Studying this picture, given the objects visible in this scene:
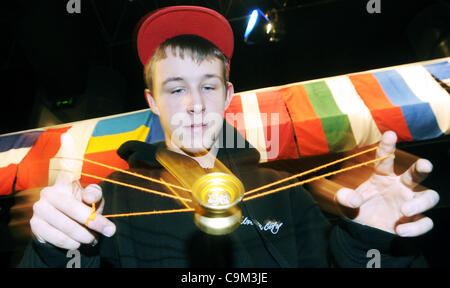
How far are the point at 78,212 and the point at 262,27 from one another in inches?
95.8

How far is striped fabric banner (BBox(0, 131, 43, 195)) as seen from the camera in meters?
1.74

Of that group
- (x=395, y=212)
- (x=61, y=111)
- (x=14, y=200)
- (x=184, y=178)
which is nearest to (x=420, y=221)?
(x=395, y=212)

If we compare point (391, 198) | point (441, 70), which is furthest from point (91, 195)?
point (441, 70)

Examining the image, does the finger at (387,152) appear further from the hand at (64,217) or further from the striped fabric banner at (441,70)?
the striped fabric banner at (441,70)

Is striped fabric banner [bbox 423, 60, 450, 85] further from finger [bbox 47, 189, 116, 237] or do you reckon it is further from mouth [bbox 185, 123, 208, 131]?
finger [bbox 47, 189, 116, 237]

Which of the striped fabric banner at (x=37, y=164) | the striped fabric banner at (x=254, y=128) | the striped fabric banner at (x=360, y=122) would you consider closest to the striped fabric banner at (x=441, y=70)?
the striped fabric banner at (x=360, y=122)

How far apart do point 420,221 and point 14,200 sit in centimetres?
247

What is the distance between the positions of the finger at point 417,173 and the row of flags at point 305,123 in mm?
960

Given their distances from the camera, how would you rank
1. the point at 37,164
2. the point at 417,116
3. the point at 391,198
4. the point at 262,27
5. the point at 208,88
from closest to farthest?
the point at 391,198, the point at 208,88, the point at 417,116, the point at 37,164, the point at 262,27

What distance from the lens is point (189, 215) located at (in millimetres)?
940

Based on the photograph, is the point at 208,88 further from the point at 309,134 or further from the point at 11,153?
the point at 11,153

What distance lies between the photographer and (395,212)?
2.53 ft

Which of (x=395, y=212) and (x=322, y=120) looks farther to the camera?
(x=322, y=120)

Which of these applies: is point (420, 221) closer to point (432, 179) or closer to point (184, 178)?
point (184, 178)
